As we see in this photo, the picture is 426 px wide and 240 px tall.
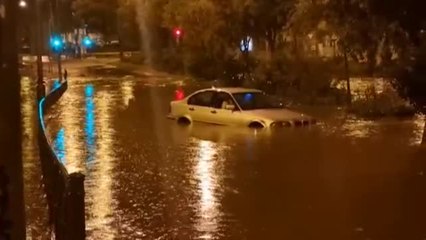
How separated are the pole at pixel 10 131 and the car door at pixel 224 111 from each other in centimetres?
1969

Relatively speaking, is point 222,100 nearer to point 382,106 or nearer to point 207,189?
point 382,106

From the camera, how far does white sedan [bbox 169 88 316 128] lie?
24625 mm

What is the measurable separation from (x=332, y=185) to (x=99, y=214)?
416cm

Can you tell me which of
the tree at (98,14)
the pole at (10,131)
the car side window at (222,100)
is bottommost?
Answer: the car side window at (222,100)

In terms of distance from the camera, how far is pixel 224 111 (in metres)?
25.7

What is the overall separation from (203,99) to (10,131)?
21552mm

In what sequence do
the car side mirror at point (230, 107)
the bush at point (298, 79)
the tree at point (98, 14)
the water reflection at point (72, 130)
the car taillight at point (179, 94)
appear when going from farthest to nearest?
1. the tree at point (98, 14)
2. the car taillight at point (179, 94)
3. the bush at point (298, 79)
4. the car side mirror at point (230, 107)
5. the water reflection at point (72, 130)

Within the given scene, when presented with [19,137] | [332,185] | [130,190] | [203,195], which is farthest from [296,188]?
[19,137]

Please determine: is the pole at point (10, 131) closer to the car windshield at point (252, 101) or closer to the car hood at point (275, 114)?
the car hood at point (275, 114)

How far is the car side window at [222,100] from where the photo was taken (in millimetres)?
25766

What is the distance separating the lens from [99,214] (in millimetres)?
12312

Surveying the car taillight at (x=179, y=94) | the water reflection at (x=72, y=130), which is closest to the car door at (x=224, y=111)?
the water reflection at (x=72, y=130)

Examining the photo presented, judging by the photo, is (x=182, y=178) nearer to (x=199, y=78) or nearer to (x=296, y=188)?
(x=296, y=188)

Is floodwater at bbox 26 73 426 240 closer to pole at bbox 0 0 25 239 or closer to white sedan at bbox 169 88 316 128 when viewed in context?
white sedan at bbox 169 88 316 128
